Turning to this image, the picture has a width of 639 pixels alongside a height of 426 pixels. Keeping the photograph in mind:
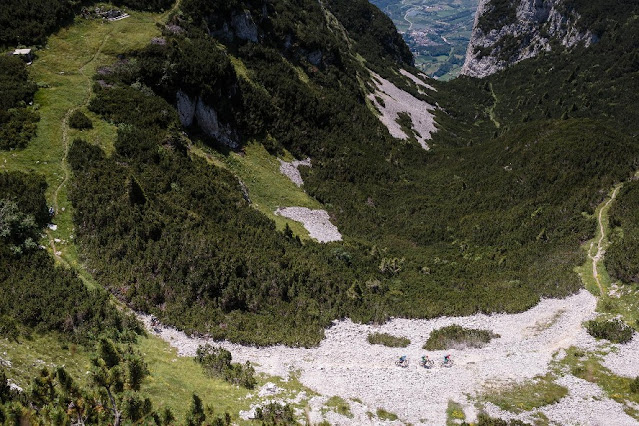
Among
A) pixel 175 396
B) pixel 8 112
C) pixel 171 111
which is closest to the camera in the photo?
pixel 175 396

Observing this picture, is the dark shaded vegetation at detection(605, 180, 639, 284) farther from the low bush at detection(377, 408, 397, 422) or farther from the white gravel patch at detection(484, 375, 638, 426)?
the low bush at detection(377, 408, 397, 422)

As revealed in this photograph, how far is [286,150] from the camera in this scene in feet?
200

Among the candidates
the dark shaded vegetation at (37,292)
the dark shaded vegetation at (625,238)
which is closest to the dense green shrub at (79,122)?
the dark shaded vegetation at (37,292)

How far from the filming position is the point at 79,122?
124 feet

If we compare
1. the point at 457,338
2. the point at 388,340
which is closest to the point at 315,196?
the point at 388,340

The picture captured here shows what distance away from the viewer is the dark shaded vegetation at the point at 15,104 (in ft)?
111

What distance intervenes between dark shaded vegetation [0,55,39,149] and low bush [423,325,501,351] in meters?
34.9

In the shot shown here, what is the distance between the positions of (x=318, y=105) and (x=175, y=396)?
57087 millimetres

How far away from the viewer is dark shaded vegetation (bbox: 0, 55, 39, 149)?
33.8 m

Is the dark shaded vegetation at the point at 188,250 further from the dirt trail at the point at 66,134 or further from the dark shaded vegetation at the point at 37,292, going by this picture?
the dark shaded vegetation at the point at 37,292

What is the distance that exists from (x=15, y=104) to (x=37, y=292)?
910 inches

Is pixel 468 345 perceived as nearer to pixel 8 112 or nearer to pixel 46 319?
pixel 46 319

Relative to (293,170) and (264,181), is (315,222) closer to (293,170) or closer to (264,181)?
(264,181)

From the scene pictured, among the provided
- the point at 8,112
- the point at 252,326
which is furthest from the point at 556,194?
the point at 8,112
